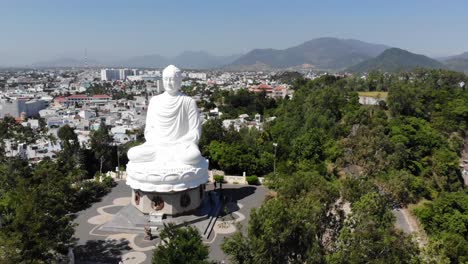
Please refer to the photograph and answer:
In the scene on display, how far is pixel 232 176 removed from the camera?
986 inches

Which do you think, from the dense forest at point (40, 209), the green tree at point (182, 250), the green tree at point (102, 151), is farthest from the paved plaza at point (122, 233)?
the green tree at point (102, 151)

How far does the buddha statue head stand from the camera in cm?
1895

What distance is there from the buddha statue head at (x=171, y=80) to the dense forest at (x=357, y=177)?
650cm

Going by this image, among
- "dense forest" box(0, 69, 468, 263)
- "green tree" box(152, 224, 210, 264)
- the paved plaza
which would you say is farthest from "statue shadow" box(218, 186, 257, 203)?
"green tree" box(152, 224, 210, 264)

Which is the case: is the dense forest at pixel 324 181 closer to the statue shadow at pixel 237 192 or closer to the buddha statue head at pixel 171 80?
the statue shadow at pixel 237 192

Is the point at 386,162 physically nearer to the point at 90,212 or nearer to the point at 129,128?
the point at 90,212

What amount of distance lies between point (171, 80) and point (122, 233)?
7.06 m

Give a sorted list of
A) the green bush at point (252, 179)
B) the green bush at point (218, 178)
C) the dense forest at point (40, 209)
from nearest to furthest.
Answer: the dense forest at point (40, 209) < the green bush at point (218, 178) < the green bush at point (252, 179)

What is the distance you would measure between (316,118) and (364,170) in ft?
39.8

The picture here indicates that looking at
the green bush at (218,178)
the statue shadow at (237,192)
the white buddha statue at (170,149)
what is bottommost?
the statue shadow at (237,192)

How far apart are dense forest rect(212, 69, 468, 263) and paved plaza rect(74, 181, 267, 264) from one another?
1.65 metres

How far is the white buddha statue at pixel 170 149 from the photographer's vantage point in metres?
17.1

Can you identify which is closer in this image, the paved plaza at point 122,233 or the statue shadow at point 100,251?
the statue shadow at point 100,251

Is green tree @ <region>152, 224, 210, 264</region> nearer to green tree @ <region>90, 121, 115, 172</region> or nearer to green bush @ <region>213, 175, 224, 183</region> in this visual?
green bush @ <region>213, 175, 224, 183</region>
